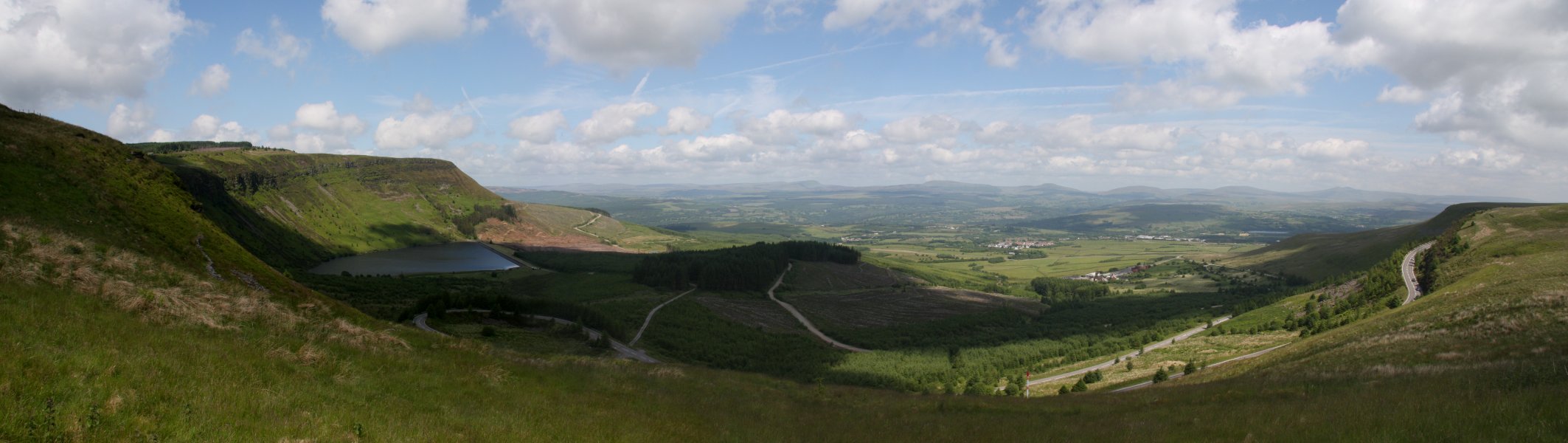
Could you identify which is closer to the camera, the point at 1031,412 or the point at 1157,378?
the point at 1031,412

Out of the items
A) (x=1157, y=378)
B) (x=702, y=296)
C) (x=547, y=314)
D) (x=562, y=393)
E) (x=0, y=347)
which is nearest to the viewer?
(x=0, y=347)

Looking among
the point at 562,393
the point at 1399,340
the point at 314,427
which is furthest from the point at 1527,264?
the point at 314,427

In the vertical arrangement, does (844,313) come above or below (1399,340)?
below

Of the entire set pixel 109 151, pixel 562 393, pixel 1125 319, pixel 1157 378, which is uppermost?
pixel 109 151

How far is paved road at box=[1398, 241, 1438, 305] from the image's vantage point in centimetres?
6769

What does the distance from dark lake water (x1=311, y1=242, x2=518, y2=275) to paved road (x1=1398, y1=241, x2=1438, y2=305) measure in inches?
6197

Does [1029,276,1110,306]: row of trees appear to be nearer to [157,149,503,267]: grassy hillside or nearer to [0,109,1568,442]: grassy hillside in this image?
[0,109,1568,442]: grassy hillside

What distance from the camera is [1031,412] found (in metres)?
25.4

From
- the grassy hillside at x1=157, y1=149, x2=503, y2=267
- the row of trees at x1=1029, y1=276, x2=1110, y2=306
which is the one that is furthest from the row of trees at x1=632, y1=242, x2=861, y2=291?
the grassy hillside at x1=157, y1=149, x2=503, y2=267

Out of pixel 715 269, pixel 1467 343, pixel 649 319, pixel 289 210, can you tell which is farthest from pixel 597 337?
pixel 289 210

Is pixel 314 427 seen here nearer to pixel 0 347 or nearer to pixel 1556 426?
pixel 0 347

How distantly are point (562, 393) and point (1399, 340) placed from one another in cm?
4322

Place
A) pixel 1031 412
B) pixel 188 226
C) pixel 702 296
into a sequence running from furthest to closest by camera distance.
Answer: pixel 702 296
pixel 188 226
pixel 1031 412

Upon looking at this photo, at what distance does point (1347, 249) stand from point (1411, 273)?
7650 centimetres
